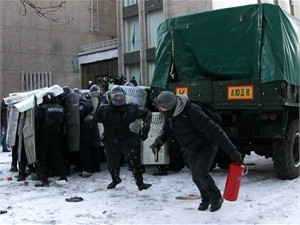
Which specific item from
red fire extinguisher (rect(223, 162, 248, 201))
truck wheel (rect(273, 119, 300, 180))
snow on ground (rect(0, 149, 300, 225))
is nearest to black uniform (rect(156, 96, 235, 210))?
red fire extinguisher (rect(223, 162, 248, 201))

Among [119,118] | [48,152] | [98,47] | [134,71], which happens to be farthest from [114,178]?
[98,47]

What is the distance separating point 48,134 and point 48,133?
0.02 meters

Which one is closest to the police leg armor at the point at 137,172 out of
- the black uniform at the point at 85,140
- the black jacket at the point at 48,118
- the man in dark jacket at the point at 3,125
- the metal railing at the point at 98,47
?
the black jacket at the point at 48,118

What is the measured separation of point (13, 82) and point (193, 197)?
2370 cm

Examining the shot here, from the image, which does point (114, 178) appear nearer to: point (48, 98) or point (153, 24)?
point (48, 98)

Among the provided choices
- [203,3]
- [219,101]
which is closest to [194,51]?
[219,101]

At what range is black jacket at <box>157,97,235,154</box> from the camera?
551 centimetres

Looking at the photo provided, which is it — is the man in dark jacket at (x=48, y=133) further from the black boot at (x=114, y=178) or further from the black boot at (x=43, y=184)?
the black boot at (x=114, y=178)

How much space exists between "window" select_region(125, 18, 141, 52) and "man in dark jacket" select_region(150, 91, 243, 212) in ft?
76.8

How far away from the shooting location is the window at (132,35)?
28969 millimetres

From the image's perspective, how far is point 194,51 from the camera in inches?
336

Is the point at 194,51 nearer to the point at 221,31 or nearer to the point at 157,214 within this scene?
the point at 221,31

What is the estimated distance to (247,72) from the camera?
7.88 meters

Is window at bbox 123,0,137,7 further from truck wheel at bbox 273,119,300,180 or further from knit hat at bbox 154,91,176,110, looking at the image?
knit hat at bbox 154,91,176,110
